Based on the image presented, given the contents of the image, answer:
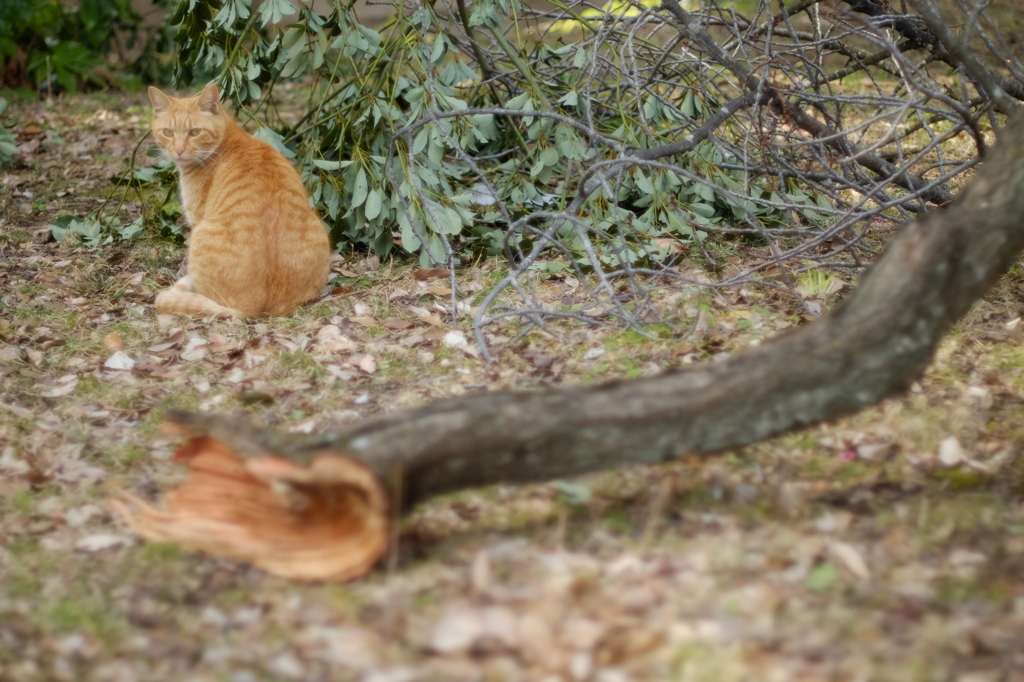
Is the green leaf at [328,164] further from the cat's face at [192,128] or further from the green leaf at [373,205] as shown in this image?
the cat's face at [192,128]

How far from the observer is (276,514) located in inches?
98.3

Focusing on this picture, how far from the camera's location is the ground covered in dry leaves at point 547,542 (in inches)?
85.2

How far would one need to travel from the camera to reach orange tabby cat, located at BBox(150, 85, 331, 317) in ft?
14.0

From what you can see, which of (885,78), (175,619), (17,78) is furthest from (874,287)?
(17,78)

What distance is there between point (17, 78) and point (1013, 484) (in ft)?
28.7

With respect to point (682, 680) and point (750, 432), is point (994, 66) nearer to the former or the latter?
point (750, 432)

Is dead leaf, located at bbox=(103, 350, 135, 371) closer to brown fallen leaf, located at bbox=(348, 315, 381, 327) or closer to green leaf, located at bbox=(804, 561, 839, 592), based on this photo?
brown fallen leaf, located at bbox=(348, 315, 381, 327)

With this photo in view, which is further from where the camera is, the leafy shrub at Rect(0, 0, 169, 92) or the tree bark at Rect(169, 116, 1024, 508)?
the leafy shrub at Rect(0, 0, 169, 92)

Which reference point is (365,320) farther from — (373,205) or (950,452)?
(950,452)

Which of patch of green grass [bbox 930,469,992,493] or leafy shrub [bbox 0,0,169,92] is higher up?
leafy shrub [bbox 0,0,169,92]

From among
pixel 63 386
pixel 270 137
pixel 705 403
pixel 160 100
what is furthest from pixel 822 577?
pixel 160 100

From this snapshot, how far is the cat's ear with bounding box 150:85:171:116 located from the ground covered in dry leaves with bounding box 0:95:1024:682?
1.45 metres

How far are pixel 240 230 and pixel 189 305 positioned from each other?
0.44 metres

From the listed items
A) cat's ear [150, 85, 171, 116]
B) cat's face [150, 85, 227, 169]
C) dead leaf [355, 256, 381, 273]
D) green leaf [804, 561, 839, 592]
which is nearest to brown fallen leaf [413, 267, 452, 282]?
dead leaf [355, 256, 381, 273]
